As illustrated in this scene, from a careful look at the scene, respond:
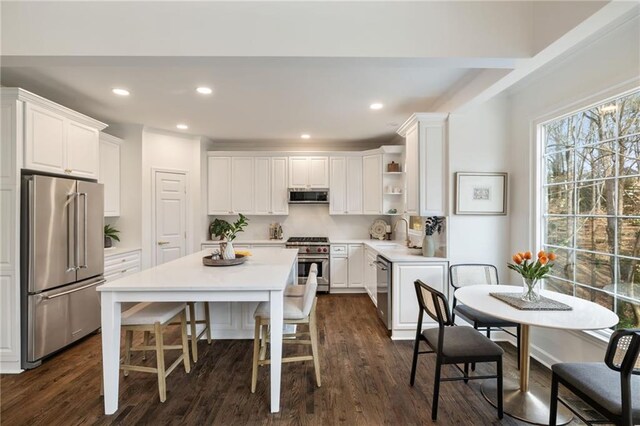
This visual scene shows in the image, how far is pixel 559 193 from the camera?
2.72 metres


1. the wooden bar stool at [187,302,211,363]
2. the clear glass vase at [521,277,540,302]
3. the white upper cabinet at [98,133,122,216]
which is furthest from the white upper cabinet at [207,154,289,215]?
the clear glass vase at [521,277,540,302]

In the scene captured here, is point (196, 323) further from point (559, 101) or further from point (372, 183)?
point (559, 101)

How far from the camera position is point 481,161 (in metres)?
3.26

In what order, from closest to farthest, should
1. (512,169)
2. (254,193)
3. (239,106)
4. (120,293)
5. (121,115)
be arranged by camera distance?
(120,293) → (512,169) → (239,106) → (121,115) → (254,193)

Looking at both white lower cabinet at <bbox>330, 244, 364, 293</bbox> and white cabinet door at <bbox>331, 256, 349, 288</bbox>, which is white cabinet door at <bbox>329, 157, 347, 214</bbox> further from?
white cabinet door at <bbox>331, 256, 349, 288</bbox>

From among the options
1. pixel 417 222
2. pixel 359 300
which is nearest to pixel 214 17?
pixel 417 222

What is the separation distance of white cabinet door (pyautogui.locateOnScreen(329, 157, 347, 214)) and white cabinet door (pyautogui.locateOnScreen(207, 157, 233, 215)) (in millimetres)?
1822

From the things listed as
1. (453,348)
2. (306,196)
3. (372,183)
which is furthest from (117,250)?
(453,348)

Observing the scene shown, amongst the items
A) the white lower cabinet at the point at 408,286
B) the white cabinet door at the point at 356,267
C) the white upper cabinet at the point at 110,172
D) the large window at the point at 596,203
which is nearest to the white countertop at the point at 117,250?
the white upper cabinet at the point at 110,172

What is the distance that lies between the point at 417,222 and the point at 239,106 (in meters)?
2.95

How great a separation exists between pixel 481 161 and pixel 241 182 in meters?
3.78

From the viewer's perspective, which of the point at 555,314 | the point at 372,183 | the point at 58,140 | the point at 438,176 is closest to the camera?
the point at 555,314

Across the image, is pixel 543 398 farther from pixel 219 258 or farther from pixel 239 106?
pixel 239 106

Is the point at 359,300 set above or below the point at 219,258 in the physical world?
below
